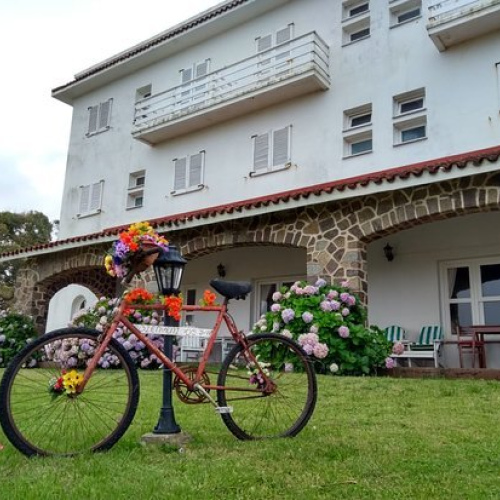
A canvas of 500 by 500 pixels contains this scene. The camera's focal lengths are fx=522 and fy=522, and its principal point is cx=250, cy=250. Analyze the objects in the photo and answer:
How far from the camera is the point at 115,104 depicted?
17.1 m

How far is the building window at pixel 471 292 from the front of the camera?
9.84 metres

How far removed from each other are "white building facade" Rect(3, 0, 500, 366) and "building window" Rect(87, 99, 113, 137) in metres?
0.45

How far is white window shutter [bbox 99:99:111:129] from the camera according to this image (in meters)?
17.2

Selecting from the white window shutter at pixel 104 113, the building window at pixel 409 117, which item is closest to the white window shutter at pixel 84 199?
the white window shutter at pixel 104 113

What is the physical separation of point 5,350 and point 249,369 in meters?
9.91

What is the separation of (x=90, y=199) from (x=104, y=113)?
3.02 metres

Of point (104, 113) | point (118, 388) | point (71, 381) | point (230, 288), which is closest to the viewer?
point (71, 381)

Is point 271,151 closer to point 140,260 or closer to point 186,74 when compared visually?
point 186,74

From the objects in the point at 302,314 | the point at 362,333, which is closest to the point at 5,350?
the point at 302,314

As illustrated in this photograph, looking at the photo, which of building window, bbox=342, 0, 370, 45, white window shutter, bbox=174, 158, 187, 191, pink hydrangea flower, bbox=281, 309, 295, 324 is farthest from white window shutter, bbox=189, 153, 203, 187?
pink hydrangea flower, bbox=281, 309, 295, 324

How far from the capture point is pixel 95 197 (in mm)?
16516

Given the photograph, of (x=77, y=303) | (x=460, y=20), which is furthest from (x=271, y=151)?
(x=77, y=303)

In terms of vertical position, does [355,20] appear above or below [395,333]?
above

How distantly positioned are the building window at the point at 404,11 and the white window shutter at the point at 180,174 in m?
6.37
